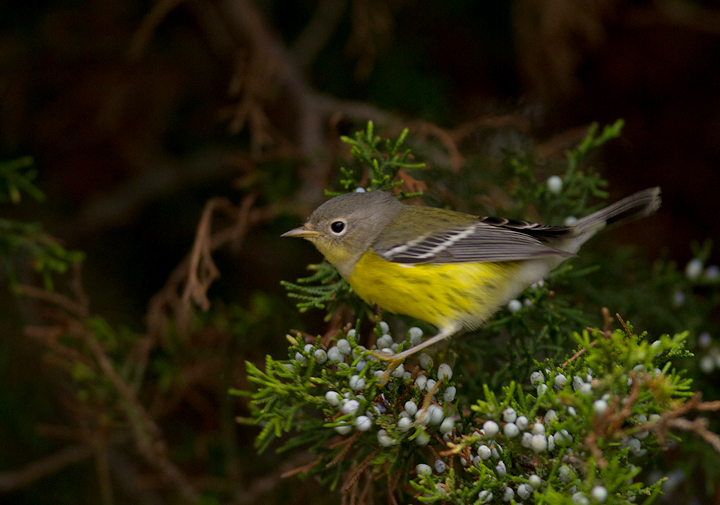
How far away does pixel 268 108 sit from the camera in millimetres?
3955

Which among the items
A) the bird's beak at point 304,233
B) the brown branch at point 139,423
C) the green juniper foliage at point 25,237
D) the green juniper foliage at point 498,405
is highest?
the green juniper foliage at point 25,237

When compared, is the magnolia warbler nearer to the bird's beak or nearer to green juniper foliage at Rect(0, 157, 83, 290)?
the bird's beak

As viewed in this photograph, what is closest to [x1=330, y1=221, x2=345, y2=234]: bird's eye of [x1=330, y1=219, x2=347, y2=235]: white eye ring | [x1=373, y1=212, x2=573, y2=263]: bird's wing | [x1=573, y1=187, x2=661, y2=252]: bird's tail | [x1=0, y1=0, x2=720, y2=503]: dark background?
[x1=330, y1=219, x2=347, y2=235]: white eye ring

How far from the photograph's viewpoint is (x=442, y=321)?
226cm

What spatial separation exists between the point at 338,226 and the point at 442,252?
43 centimetres

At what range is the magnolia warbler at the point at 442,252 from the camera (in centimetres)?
228

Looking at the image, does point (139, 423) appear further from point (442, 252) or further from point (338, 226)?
point (442, 252)

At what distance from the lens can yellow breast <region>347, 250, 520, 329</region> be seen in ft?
7.41

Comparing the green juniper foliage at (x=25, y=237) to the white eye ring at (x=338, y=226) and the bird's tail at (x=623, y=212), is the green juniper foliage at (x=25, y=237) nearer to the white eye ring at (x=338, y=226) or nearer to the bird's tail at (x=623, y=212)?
the white eye ring at (x=338, y=226)

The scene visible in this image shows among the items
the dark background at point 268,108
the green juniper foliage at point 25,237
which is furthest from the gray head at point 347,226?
the green juniper foliage at point 25,237

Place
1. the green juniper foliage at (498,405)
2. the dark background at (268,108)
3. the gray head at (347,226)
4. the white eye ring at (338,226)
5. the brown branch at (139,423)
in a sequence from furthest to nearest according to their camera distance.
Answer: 1. the dark background at (268,108)
2. the brown branch at (139,423)
3. the white eye ring at (338,226)
4. the gray head at (347,226)
5. the green juniper foliage at (498,405)

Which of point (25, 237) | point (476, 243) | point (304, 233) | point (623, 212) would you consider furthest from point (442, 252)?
point (25, 237)

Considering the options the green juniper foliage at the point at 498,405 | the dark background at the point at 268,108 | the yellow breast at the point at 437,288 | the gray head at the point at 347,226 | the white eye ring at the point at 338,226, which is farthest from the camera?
the dark background at the point at 268,108

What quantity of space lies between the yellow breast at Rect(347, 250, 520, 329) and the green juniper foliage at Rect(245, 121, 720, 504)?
0.10 metres
